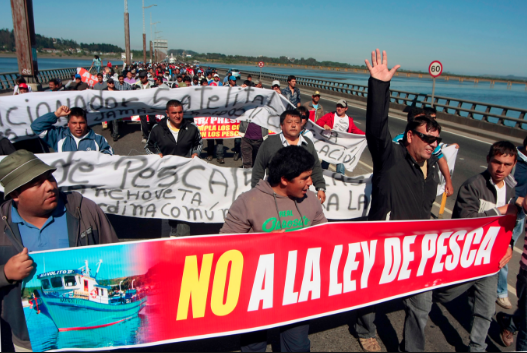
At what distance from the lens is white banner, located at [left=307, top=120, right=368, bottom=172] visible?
20.7 feet

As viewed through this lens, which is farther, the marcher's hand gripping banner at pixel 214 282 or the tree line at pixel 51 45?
the tree line at pixel 51 45

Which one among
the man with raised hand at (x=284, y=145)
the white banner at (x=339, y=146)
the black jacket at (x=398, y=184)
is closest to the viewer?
the black jacket at (x=398, y=184)

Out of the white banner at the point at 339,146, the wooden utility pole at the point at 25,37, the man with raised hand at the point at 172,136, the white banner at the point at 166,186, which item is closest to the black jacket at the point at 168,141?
the man with raised hand at the point at 172,136

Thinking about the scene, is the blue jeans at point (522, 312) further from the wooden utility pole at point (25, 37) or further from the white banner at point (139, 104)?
the wooden utility pole at point (25, 37)

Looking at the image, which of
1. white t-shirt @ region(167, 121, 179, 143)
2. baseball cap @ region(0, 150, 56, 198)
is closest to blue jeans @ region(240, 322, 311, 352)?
baseball cap @ region(0, 150, 56, 198)

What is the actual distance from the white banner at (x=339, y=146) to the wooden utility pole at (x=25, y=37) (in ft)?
39.8

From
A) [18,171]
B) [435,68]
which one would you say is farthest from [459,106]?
[18,171]

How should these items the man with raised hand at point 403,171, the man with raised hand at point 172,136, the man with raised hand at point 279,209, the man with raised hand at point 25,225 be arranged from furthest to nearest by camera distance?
the man with raised hand at point 172,136
the man with raised hand at point 403,171
the man with raised hand at point 279,209
the man with raised hand at point 25,225

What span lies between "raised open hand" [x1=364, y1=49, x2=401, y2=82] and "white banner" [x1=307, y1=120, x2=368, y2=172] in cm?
350

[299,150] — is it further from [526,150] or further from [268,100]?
[268,100]

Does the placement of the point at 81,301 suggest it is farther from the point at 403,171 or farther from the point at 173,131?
the point at 173,131

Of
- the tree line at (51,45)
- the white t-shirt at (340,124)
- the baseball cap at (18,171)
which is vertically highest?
the tree line at (51,45)

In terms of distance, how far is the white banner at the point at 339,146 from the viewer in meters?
6.30

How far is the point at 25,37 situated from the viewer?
14.2 metres
